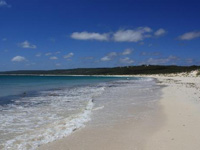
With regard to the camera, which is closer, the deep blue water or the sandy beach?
the sandy beach

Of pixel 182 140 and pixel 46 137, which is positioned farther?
pixel 46 137

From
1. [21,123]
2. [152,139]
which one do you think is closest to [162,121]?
[152,139]

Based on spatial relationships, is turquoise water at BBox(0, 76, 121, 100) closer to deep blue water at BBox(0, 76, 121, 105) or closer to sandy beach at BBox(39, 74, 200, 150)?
deep blue water at BBox(0, 76, 121, 105)

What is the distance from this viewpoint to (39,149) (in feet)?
20.3

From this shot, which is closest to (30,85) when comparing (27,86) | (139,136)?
(27,86)

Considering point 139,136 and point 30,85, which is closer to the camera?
point 139,136

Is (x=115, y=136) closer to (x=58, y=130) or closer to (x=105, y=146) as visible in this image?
(x=105, y=146)

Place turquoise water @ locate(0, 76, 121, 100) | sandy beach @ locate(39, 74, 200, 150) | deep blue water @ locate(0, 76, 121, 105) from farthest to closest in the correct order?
turquoise water @ locate(0, 76, 121, 100) → deep blue water @ locate(0, 76, 121, 105) → sandy beach @ locate(39, 74, 200, 150)

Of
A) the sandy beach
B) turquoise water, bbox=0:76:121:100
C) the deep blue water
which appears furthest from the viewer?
turquoise water, bbox=0:76:121:100

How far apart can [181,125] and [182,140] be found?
1.94m

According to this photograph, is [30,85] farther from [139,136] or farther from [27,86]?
[139,136]

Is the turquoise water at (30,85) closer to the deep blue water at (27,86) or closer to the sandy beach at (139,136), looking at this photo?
the deep blue water at (27,86)

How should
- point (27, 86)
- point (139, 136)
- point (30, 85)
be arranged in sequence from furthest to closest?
point (30, 85) < point (27, 86) < point (139, 136)

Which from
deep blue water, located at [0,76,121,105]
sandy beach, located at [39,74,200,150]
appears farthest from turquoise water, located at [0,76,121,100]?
sandy beach, located at [39,74,200,150]
